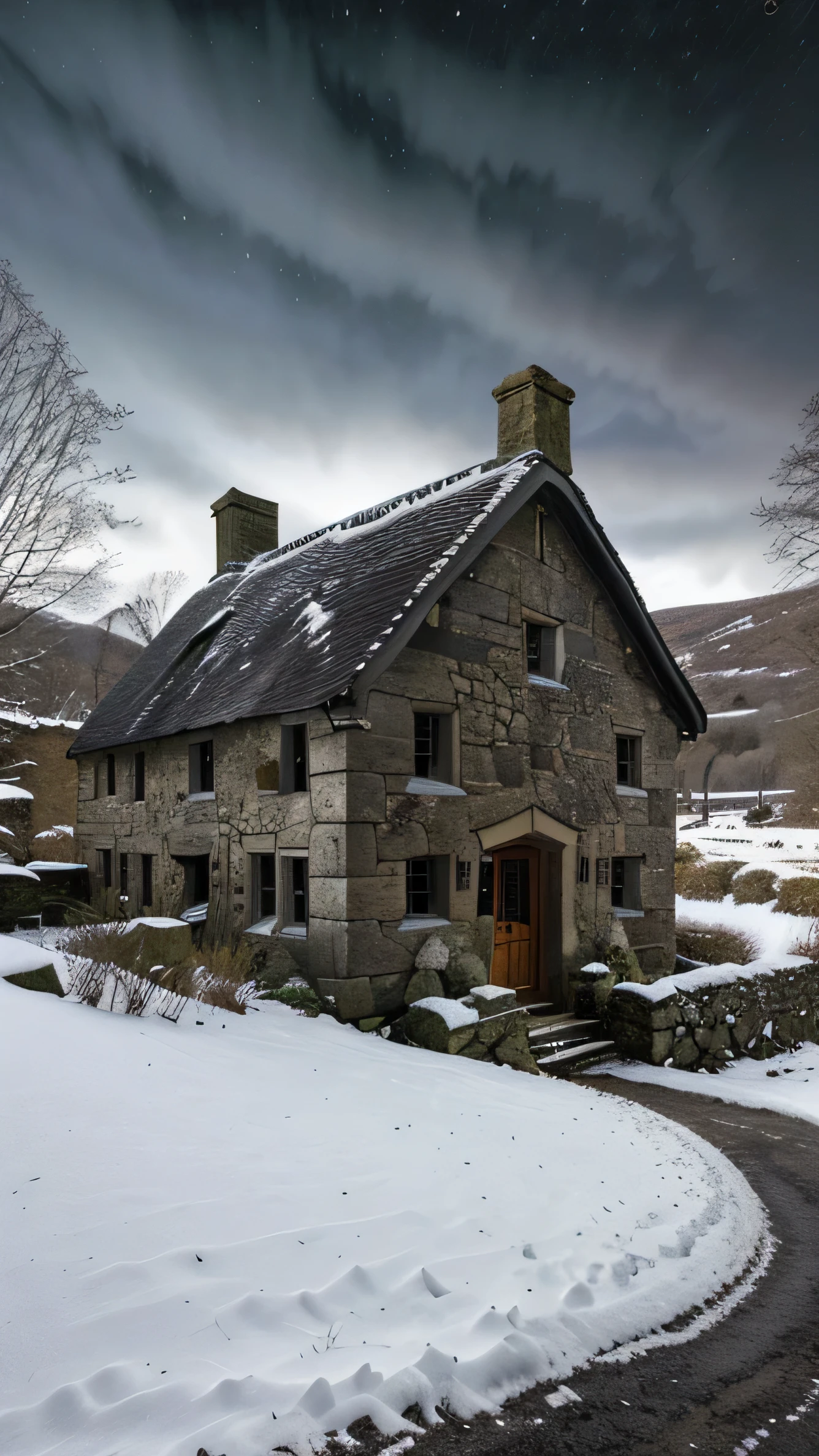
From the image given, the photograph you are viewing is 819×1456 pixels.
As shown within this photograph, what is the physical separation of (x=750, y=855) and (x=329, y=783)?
20234 mm

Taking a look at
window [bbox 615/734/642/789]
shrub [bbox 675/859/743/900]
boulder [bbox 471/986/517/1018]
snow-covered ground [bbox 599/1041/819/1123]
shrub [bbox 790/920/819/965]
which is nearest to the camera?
snow-covered ground [bbox 599/1041/819/1123]

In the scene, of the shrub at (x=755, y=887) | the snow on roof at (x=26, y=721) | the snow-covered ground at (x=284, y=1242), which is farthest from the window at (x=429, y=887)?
the snow on roof at (x=26, y=721)

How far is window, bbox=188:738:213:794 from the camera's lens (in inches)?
481

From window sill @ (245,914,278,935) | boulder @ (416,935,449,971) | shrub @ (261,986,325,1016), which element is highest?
window sill @ (245,914,278,935)

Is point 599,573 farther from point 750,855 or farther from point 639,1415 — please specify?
point 750,855

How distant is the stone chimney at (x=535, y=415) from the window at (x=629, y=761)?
4628mm

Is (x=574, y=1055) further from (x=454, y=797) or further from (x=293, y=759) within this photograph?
(x=293, y=759)

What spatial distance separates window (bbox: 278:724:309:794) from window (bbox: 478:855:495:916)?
8.41 ft

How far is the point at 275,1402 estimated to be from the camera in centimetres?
264

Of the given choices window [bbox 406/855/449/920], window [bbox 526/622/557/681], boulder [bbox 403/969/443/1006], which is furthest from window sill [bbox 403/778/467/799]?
window [bbox 526/622/557/681]

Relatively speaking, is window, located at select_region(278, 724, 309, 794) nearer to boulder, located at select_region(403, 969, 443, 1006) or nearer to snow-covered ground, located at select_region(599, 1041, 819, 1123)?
boulder, located at select_region(403, 969, 443, 1006)

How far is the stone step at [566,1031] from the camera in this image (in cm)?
998

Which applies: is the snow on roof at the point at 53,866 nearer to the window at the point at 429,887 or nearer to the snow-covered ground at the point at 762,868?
the window at the point at 429,887

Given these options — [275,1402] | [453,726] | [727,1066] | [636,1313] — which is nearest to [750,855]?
[727,1066]
